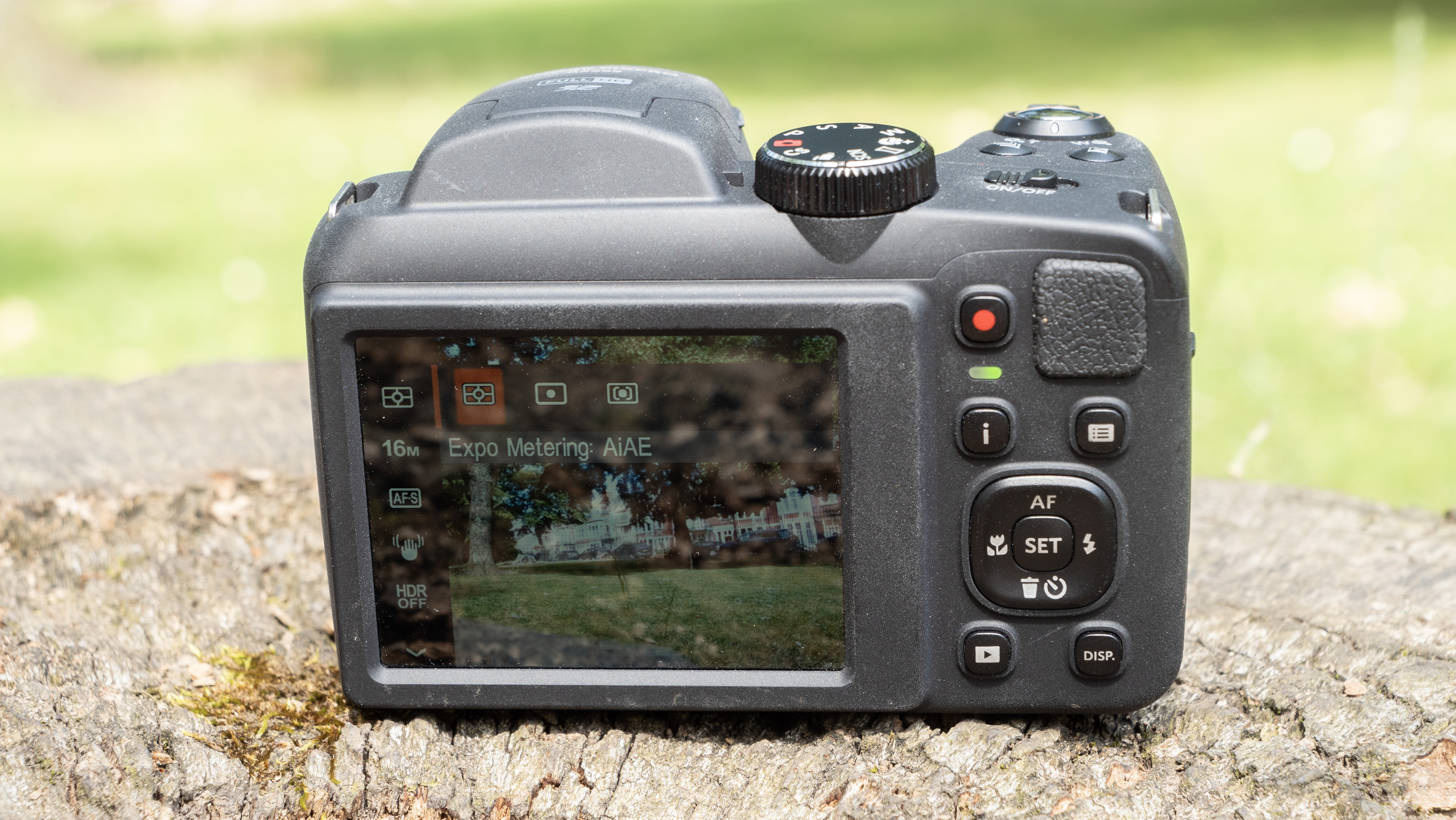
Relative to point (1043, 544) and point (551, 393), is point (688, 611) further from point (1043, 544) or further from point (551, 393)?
point (1043, 544)

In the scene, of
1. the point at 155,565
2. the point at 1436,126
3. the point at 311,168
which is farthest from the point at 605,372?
the point at 1436,126

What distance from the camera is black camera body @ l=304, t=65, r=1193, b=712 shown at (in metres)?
1.35

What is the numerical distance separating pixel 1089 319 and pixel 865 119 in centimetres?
601

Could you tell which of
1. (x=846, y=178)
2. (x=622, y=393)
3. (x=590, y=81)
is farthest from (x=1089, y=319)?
(x=590, y=81)

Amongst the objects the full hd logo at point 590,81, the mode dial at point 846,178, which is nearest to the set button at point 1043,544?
the mode dial at point 846,178

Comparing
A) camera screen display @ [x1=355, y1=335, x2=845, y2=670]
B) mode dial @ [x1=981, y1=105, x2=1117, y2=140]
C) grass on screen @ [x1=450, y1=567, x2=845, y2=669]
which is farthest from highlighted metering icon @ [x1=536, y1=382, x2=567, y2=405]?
mode dial @ [x1=981, y1=105, x2=1117, y2=140]

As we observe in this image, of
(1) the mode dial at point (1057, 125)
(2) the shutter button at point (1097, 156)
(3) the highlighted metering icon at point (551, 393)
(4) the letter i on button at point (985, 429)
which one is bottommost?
(4) the letter i on button at point (985, 429)

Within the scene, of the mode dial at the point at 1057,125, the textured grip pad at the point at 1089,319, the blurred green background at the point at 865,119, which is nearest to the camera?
the textured grip pad at the point at 1089,319

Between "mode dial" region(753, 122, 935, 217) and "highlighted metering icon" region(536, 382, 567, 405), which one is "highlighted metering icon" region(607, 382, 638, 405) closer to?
"highlighted metering icon" region(536, 382, 567, 405)

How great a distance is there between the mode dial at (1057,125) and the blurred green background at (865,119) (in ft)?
2.40

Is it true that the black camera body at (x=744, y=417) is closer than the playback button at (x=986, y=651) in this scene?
Yes

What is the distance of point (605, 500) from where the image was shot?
146cm

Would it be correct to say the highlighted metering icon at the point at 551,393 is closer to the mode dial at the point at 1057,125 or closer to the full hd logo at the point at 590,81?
the full hd logo at the point at 590,81

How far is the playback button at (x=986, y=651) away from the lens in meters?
1.46
